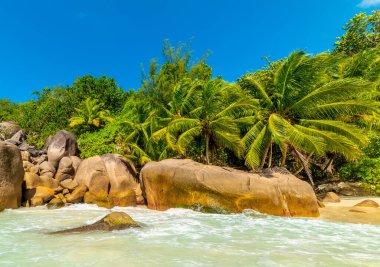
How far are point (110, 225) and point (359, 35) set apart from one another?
26.9 meters

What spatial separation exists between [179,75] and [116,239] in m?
14.7

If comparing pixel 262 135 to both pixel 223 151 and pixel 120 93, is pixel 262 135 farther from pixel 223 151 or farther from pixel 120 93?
pixel 120 93

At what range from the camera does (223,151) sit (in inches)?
657

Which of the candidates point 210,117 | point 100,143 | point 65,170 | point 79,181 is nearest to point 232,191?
point 210,117

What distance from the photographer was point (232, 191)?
10.7 m

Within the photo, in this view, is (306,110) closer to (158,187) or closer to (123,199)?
(158,187)

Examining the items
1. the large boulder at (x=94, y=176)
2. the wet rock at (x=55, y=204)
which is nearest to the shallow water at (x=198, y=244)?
the wet rock at (x=55, y=204)

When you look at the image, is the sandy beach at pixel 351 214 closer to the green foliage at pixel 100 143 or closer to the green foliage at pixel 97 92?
the green foliage at pixel 100 143

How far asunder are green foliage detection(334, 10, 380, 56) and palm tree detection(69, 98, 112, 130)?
2066cm

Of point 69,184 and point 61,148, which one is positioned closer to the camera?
point 69,184

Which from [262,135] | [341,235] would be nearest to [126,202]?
[262,135]

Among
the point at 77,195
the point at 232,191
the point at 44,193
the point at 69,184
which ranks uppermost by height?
the point at 69,184

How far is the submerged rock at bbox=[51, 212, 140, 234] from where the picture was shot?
7.17 metres

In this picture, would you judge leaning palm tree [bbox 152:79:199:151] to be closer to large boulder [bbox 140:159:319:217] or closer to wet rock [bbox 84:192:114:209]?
large boulder [bbox 140:159:319:217]
